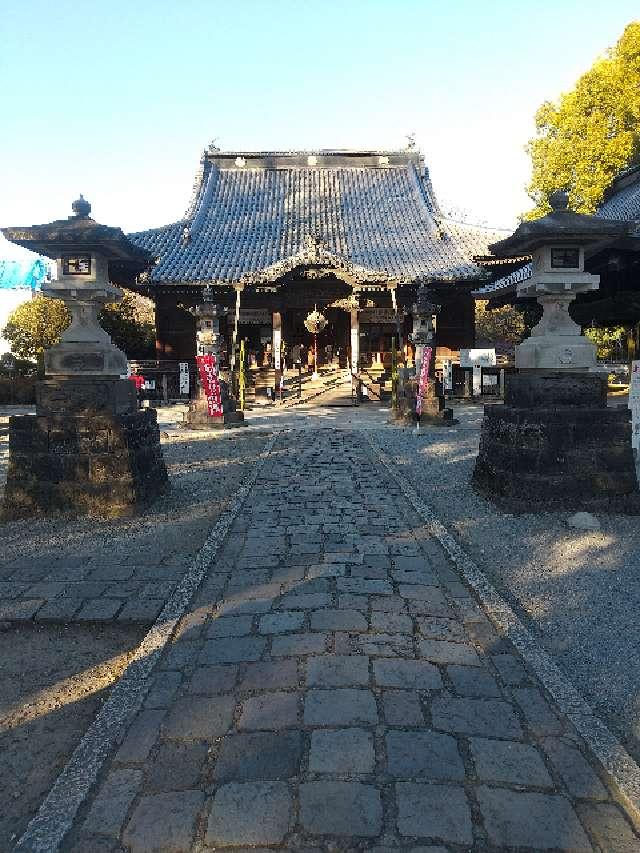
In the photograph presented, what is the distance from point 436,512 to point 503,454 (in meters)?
0.97

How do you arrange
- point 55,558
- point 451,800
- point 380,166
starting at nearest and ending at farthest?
point 451,800 < point 55,558 < point 380,166

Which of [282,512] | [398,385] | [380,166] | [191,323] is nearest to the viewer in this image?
[282,512]

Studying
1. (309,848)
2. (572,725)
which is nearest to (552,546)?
(572,725)

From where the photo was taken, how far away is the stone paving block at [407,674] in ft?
8.39

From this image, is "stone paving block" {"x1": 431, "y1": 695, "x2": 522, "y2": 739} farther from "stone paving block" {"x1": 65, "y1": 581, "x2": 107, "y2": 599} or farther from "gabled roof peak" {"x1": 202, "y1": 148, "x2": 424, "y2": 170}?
"gabled roof peak" {"x1": 202, "y1": 148, "x2": 424, "y2": 170}

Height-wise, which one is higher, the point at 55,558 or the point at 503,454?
the point at 503,454

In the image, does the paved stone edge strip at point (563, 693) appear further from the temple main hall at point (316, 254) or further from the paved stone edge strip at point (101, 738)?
the temple main hall at point (316, 254)

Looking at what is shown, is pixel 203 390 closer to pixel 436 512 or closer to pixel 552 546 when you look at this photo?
pixel 436 512

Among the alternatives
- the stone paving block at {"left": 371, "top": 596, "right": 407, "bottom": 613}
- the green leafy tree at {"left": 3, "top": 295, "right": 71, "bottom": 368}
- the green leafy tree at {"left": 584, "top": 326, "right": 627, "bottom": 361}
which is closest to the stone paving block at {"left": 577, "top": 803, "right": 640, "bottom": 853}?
the stone paving block at {"left": 371, "top": 596, "right": 407, "bottom": 613}

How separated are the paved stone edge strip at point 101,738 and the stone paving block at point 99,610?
0.32 meters

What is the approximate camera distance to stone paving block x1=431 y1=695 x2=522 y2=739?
7.41 ft

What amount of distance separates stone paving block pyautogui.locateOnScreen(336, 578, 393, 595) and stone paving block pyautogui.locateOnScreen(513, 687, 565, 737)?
46.2 inches

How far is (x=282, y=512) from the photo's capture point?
5625 millimetres

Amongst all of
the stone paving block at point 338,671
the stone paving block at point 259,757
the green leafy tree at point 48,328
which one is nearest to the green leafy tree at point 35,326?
the green leafy tree at point 48,328
